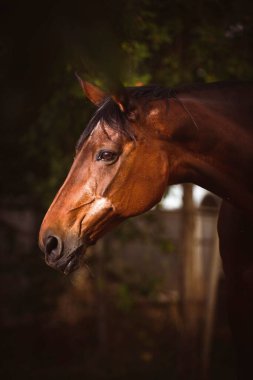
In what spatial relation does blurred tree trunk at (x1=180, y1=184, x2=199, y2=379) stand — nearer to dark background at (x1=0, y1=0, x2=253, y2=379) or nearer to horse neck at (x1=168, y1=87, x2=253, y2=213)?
dark background at (x1=0, y1=0, x2=253, y2=379)

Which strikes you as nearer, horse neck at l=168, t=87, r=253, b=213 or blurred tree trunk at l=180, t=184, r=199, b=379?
horse neck at l=168, t=87, r=253, b=213

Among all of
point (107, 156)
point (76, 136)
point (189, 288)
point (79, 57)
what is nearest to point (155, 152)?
point (107, 156)

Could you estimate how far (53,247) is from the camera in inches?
93.6

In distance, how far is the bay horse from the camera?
8.08ft

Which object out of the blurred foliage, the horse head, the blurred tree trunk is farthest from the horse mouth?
the blurred tree trunk

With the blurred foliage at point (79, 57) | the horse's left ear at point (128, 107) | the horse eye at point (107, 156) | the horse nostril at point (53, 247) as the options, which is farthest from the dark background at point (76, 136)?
the horse nostril at point (53, 247)

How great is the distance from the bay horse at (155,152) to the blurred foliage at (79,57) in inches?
13.3

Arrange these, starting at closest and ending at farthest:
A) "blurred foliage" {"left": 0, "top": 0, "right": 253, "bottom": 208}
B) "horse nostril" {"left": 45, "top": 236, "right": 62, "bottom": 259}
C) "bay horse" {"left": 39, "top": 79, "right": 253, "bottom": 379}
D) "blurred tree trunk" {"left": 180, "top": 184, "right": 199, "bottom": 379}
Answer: "blurred foliage" {"left": 0, "top": 0, "right": 253, "bottom": 208}, "horse nostril" {"left": 45, "top": 236, "right": 62, "bottom": 259}, "bay horse" {"left": 39, "top": 79, "right": 253, "bottom": 379}, "blurred tree trunk" {"left": 180, "top": 184, "right": 199, "bottom": 379}

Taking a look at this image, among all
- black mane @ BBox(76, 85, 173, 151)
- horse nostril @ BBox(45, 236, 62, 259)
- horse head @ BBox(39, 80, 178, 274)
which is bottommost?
horse nostril @ BBox(45, 236, 62, 259)

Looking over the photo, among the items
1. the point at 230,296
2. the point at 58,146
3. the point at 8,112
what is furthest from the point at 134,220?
the point at 8,112

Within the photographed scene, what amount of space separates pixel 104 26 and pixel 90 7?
0.04 meters

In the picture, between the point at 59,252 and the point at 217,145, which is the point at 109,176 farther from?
the point at 217,145

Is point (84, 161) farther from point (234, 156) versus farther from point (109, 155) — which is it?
point (234, 156)

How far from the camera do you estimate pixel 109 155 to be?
2496 millimetres
